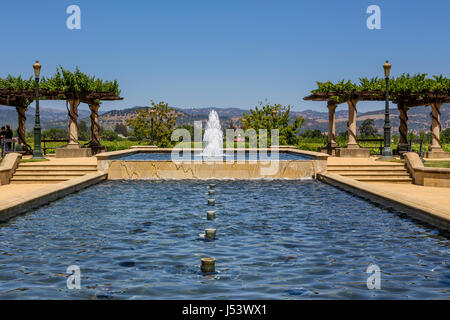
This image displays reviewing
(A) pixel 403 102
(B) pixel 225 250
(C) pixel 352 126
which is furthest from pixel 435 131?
(B) pixel 225 250

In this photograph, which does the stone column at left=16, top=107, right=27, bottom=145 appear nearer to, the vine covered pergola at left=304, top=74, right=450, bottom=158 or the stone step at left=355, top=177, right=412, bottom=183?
the vine covered pergola at left=304, top=74, right=450, bottom=158

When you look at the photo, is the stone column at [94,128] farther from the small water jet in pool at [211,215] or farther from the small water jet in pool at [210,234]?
the small water jet in pool at [210,234]

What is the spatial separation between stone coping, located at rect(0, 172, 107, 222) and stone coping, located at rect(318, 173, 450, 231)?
9.00 metres

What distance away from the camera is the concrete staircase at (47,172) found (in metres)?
20.4

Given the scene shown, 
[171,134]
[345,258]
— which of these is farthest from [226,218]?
[171,134]

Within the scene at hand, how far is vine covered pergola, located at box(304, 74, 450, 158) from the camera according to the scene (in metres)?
29.9

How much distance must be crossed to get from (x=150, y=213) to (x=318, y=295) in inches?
280

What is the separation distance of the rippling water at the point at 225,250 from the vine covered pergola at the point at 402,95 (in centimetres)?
1703

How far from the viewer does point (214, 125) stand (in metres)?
45.8

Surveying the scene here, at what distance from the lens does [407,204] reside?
41.0ft

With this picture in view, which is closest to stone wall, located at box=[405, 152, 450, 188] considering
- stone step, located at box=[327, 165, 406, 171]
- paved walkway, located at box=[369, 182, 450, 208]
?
paved walkway, located at box=[369, 182, 450, 208]

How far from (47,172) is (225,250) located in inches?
541

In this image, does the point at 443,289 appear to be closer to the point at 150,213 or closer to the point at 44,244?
the point at 44,244

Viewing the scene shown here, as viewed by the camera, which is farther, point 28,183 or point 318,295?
point 28,183
